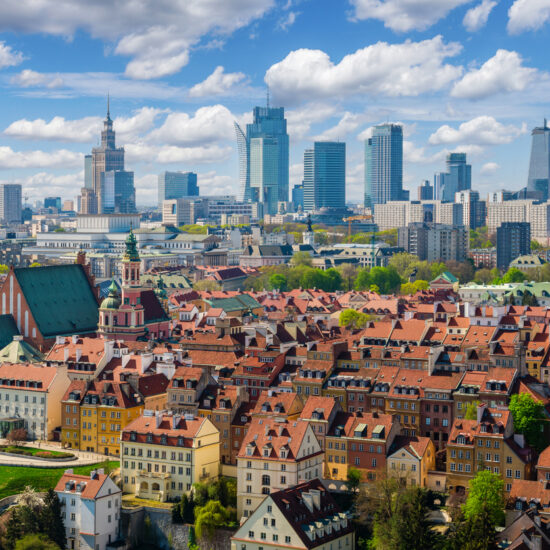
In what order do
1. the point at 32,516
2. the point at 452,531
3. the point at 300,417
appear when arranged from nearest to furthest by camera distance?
the point at 452,531 < the point at 32,516 < the point at 300,417

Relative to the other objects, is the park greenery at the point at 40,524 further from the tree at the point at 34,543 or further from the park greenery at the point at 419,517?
the park greenery at the point at 419,517

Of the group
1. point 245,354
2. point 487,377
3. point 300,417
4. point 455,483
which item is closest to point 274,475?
point 300,417

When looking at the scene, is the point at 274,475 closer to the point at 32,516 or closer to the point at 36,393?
the point at 32,516

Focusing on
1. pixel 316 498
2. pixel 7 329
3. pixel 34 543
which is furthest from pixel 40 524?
Result: pixel 7 329

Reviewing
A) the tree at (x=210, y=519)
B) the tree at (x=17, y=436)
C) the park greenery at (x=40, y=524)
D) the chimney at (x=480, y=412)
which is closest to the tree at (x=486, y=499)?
the chimney at (x=480, y=412)

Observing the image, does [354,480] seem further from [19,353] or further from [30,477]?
[19,353]

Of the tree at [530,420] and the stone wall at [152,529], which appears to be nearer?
the stone wall at [152,529]

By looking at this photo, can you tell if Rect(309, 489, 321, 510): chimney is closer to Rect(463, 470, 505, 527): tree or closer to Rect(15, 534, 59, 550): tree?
Rect(463, 470, 505, 527): tree
